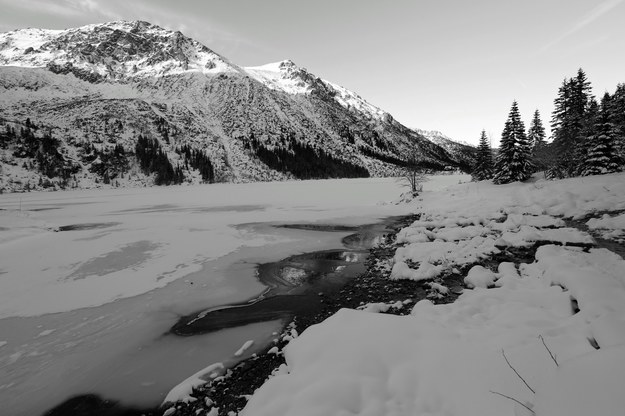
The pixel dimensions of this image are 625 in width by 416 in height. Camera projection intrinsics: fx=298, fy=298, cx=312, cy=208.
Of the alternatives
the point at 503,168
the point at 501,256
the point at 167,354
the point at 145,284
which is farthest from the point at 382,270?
the point at 503,168

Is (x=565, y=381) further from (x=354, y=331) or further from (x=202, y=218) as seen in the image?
(x=202, y=218)

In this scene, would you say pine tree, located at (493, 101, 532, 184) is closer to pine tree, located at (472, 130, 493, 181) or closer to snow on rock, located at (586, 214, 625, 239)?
pine tree, located at (472, 130, 493, 181)

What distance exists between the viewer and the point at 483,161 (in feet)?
153

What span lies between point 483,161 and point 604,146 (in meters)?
22.1

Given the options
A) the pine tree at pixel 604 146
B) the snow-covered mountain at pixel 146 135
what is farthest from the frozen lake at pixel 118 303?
the snow-covered mountain at pixel 146 135

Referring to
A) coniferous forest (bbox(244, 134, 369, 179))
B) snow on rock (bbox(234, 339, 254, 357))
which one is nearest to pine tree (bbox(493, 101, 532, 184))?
snow on rock (bbox(234, 339, 254, 357))

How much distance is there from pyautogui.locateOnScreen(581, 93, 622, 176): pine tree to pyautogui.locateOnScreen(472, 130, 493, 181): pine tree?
1925 cm

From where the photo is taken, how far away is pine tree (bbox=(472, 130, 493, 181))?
45.1 metres

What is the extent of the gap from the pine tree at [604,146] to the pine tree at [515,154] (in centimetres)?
754

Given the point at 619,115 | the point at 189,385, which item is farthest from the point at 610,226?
the point at 619,115

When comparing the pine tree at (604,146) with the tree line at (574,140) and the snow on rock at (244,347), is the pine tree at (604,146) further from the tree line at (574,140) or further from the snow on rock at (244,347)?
the snow on rock at (244,347)

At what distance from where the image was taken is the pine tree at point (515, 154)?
32.8 metres

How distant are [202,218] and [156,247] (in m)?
9.70

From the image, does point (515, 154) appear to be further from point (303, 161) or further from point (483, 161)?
point (303, 161)
